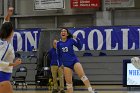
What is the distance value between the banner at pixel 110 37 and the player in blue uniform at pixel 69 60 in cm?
905

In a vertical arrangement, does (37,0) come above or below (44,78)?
above

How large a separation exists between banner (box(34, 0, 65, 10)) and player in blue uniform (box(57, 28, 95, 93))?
1178 cm

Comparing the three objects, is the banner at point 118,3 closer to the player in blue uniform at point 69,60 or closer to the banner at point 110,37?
the banner at point 110,37

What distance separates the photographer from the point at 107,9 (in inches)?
891

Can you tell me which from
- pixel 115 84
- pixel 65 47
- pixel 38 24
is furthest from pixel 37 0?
pixel 65 47

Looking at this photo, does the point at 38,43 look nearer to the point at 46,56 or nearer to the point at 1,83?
the point at 46,56

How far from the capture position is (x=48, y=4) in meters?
23.5

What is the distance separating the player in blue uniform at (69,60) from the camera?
10.9 meters

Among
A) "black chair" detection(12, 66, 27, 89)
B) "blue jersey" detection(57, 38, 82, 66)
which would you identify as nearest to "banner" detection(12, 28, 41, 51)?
"black chair" detection(12, 66, 27, 89)

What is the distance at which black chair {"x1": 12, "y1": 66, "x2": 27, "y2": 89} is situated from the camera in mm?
19359

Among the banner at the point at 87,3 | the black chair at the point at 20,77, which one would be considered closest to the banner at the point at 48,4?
the banner at the point at 87,3

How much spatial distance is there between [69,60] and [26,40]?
36.3 feet

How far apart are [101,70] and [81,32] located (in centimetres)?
234

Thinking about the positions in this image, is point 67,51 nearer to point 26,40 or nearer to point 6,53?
point 6,53
